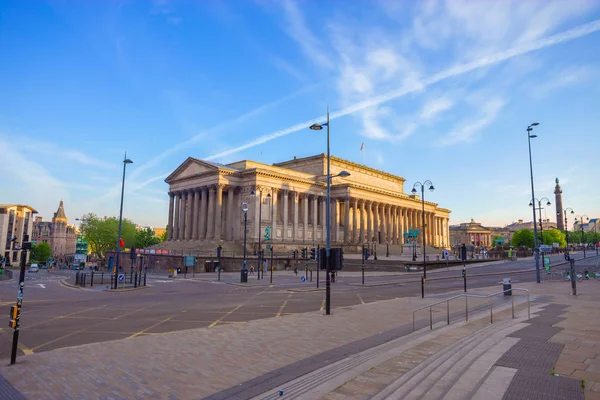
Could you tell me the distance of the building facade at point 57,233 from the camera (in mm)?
177012

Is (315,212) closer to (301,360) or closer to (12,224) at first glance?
(301,360)

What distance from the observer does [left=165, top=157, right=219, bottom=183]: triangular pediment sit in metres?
72.5

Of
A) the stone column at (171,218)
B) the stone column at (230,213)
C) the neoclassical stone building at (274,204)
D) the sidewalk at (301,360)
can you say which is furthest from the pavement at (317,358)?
the stone column at (171,218)

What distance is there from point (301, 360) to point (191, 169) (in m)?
Result: 72.0

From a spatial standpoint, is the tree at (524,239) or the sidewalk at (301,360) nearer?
the sidewalk at (301,360)

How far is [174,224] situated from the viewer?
8162 centimetres

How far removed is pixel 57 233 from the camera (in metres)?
182

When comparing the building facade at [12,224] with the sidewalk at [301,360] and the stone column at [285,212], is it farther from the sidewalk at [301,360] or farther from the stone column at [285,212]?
the sidewalk at [301,360]

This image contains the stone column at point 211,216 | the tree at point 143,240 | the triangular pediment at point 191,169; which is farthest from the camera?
the tree at point 143,240

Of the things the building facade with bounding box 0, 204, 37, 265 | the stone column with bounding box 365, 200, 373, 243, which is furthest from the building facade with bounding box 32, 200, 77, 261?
the stone column with bounding box 365, 200, 373, 243

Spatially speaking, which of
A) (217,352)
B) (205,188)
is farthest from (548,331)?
(205,188)

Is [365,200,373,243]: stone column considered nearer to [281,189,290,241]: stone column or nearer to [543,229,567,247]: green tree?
[281,189,290,241]: stone column

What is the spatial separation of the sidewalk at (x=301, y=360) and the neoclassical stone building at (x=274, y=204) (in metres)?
49.8

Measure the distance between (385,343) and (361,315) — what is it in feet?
16.3
